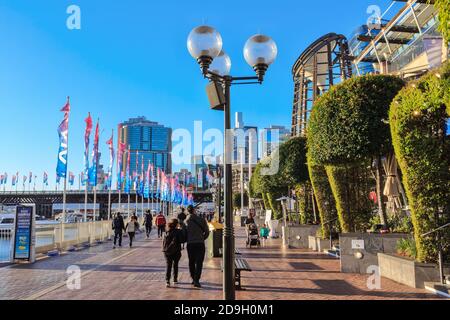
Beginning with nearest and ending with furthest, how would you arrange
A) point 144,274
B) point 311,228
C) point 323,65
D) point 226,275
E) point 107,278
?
1. point 226,275
2. point 107,278
3. point 144,274
4. point 311,228
5. point 323,65

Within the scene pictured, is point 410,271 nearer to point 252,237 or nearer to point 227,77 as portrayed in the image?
point 227,77

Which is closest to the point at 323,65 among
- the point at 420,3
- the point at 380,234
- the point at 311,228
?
the point at 420,3

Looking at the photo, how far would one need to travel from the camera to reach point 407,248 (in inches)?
375

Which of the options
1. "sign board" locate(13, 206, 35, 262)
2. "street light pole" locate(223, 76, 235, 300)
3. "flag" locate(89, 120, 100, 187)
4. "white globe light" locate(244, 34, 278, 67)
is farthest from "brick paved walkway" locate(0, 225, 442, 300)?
"flag" locate(89, 120, 100, 187)

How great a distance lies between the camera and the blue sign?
13.4 metres

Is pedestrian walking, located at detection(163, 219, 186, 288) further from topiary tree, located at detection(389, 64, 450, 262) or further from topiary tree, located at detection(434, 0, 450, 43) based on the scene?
topiary tree, located at detection(434, 0, 450, 43)

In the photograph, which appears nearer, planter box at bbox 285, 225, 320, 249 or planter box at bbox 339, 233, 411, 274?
planter box at bbox 339, 233, 411, 274

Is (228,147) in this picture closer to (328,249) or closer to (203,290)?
(203,290)

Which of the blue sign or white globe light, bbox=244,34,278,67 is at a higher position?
white globe light, bbox=244,34,278,67

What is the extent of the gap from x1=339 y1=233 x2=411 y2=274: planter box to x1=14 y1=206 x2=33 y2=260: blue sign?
9.93m

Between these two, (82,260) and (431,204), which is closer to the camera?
(431,204)

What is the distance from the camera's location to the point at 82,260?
14.2 meters

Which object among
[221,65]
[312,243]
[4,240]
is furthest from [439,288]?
[4,240]

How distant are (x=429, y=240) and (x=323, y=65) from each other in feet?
129
